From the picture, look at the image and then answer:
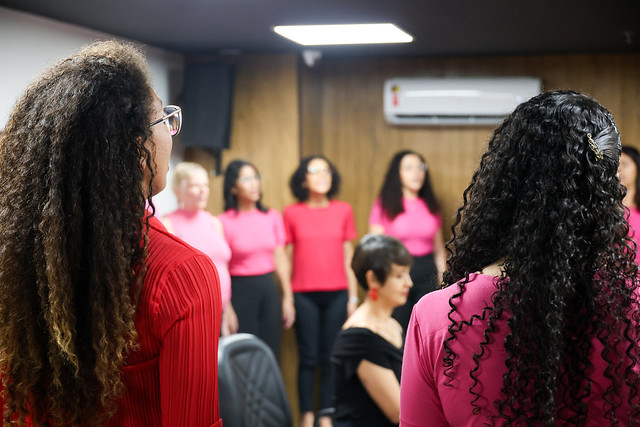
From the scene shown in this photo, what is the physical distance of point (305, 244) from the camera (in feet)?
14.5

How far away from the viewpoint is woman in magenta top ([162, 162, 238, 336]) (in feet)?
13.2

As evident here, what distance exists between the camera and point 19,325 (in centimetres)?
106

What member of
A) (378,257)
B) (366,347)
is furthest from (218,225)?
(366,347)

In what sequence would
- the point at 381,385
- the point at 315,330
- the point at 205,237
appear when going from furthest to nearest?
the point at 315,330
the point at 205,237
the point at 381,385

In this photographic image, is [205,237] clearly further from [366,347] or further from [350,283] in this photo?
[366,347]

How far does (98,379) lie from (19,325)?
0.14 meters

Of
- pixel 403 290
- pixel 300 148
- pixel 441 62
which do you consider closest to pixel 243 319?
pixel 300 148

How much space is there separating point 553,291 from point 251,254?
3265 millimetres

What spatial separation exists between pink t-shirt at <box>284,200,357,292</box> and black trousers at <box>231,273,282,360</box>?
21 centimetres

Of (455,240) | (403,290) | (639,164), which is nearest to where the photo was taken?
(455,240)

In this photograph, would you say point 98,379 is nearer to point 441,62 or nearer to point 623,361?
point 623,361

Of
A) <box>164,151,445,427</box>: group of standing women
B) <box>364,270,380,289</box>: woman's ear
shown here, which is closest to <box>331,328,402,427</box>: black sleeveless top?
<box>364,270,380,289</box>: woman's ear

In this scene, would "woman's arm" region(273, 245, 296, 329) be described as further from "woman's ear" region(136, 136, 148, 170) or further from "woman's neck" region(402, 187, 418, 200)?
"woman's ear" region(136, 136, 148, 170)

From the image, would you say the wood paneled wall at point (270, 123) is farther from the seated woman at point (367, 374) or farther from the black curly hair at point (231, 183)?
the seated woman at point (367, 374)
